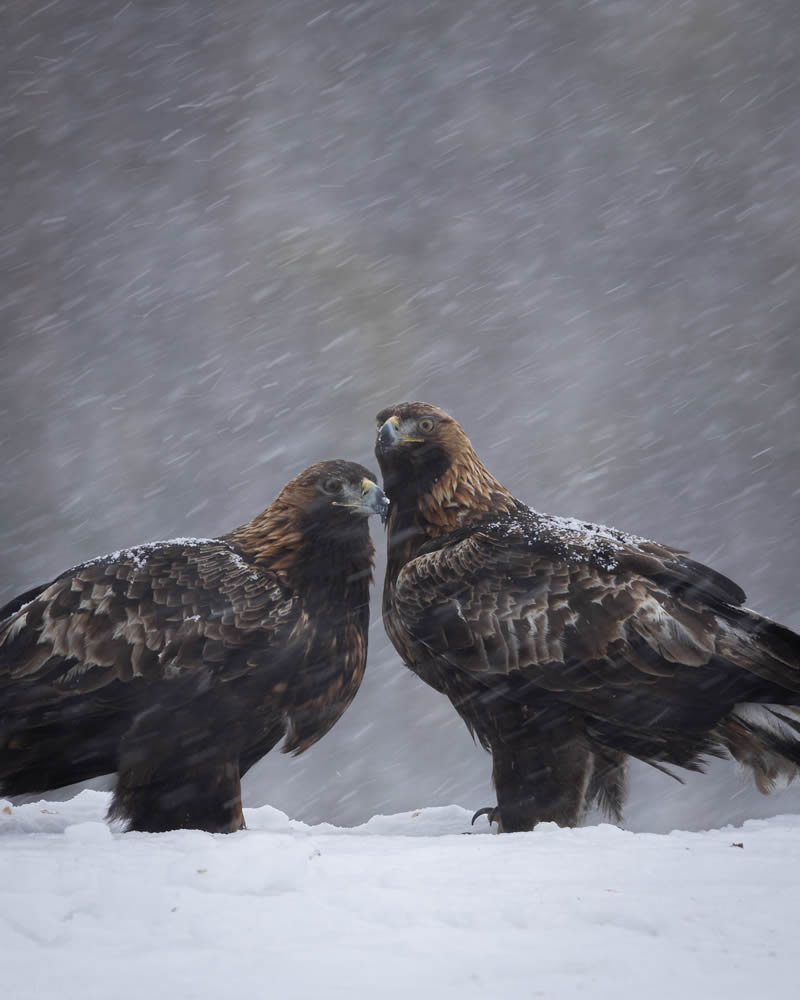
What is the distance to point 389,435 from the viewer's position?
5.69 meters

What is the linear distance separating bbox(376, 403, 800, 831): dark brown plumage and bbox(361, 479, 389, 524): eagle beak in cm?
39

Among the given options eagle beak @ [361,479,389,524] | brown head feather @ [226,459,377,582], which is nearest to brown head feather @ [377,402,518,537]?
brown head feather @ [226,459,377,582]

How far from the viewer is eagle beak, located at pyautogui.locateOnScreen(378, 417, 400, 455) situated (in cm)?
569

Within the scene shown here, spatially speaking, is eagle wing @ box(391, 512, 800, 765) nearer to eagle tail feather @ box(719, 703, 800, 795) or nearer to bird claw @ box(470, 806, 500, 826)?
eagle tail feather @ box(719, 703, 800, 795)

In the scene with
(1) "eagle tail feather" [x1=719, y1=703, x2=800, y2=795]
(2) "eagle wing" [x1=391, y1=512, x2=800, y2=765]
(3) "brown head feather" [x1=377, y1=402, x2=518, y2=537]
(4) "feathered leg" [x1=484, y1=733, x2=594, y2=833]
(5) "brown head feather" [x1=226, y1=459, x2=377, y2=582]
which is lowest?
(1) "eagle tail feather" [x1=719, y1=703, x2=800, y2=795]

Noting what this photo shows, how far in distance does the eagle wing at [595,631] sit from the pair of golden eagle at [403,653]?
0.03ft

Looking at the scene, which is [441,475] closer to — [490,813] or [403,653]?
[403,653]

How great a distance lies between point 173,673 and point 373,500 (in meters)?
1.46

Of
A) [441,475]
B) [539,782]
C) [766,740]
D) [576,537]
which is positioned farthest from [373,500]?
[766,740]

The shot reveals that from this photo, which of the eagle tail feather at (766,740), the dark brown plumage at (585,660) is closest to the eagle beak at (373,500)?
the dark brown plumage at (585,660)

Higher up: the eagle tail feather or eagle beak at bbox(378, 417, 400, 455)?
eagle beak at bbox(378, 417, 400, 455)

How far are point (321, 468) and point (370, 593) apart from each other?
0.82 metres

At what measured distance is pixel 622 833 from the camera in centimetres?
414

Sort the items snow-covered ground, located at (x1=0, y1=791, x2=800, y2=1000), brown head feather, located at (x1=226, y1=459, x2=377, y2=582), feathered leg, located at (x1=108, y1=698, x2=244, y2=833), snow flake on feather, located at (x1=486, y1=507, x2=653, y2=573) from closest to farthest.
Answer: snow-covered ground, located at (x1=0, y1=791, x2=800, y2=1000) < feathered leg, located at (x1=108, y1=698, x2=244, y2=833) < snow flake on feather, located at (x1=486, y1=507, x2=653, y2=573) < brown head feather, located at (x1=226, y1=459, x2=377, y2=582)
